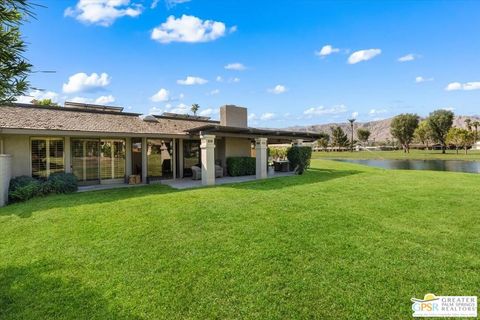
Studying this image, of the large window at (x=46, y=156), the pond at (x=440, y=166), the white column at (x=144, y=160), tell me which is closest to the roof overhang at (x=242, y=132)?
the white column at (x=144, y=160)

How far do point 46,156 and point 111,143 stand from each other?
9.28 feet

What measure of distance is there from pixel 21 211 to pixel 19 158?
472cm

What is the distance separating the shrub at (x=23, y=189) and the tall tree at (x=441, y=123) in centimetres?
6885

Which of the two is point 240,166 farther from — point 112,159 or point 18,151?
point 18,151

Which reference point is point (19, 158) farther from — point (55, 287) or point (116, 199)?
point (55, 287)

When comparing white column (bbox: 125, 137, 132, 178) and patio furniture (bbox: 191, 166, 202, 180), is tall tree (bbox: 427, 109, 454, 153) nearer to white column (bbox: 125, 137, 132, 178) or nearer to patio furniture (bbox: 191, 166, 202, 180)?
patio furniture (bbox: 191, 166, 202, 180)

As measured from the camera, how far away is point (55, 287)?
415 centimetres

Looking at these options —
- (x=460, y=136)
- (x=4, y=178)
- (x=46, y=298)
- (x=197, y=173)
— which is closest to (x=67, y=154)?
(x=4, y=178)

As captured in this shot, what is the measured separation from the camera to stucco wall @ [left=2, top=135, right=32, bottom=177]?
37.2 feet

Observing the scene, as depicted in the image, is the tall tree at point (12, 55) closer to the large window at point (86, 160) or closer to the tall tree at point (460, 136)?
the large window at point (86, 160)

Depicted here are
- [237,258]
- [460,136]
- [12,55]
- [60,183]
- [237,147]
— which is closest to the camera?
[12,55]

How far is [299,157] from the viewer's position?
1702cm

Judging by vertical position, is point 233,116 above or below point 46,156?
above

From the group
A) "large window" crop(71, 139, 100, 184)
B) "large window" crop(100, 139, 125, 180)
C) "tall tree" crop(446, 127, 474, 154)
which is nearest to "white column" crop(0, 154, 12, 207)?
"large window" crop(71, 139, 100, 184)
